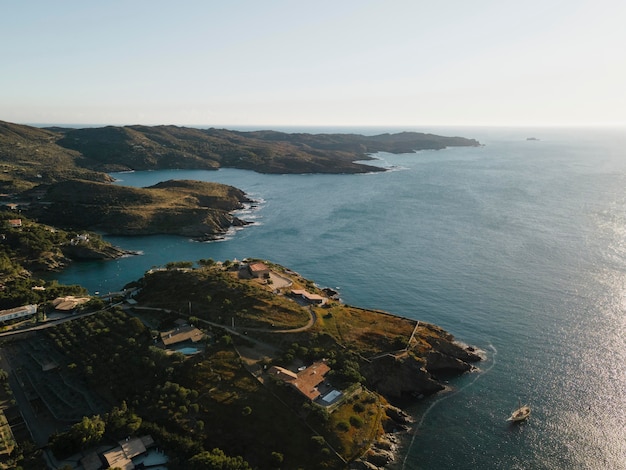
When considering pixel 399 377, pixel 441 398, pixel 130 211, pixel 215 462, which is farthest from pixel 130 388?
pixel 130 211

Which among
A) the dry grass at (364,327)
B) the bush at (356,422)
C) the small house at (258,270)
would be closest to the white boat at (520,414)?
the dry grass at (364,327)

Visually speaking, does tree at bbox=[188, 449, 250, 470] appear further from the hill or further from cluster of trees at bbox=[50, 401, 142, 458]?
the hill

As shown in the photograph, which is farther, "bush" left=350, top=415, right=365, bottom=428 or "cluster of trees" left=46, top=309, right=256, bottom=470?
"bush" left=350, top=415, right=365, bottom=428

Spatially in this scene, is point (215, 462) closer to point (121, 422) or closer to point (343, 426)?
point (121, 422)

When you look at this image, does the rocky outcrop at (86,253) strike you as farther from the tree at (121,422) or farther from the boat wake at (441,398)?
the boat wake at (441,398)

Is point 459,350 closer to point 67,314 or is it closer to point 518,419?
Answer: point 518,419

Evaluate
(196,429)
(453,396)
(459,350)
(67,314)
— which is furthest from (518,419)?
(67,314)

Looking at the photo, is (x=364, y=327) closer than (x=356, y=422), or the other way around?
(x=356, y=422)

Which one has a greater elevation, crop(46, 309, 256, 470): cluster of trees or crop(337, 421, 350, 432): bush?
crop(46, 309, 256, 470): cluster of trees

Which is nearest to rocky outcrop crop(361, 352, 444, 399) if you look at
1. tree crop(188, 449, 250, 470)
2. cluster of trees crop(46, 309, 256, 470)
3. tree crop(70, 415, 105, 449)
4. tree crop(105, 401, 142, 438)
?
tree crop(188, 449, 250, 470)
